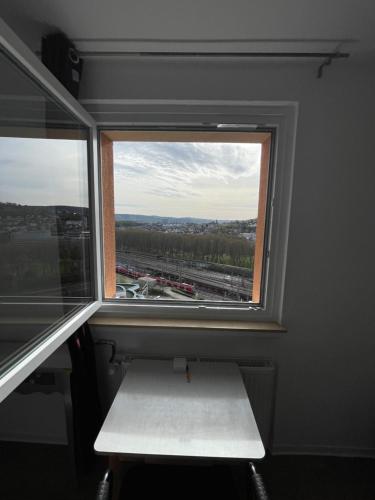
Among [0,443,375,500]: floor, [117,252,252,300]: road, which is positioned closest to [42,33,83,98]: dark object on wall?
[117,252,252,300]: road

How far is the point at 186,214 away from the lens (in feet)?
5.04

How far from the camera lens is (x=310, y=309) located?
143cm

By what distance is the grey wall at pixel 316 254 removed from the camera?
1268mm

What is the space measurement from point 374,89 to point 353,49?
0.84 feet

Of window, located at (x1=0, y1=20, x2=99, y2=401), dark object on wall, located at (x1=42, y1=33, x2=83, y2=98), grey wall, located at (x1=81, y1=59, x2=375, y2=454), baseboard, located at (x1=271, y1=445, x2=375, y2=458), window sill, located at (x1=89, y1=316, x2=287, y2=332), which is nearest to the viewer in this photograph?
window, located at (x1=0, y1=20, x2=99, y2=401)

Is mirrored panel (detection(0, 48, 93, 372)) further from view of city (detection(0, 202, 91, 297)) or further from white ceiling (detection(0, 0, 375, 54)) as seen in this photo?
white ceiling (detection(0, 0, 375, 54))

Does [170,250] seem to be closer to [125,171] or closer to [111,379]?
[125,171]

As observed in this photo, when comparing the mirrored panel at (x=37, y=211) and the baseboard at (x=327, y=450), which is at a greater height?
the mirrored panel at (x=37, y=211)

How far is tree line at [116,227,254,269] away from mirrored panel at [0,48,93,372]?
295 mm

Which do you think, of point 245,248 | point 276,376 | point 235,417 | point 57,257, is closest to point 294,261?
point 245,248

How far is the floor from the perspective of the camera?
4.24 feet

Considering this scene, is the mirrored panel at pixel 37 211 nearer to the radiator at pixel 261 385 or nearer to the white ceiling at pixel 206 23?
the white ceiling at pixel 206 23

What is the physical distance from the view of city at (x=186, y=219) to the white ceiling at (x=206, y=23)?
503 millimetres

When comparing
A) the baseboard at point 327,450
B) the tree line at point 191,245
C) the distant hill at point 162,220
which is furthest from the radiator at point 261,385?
the distant hill at point 162,220
